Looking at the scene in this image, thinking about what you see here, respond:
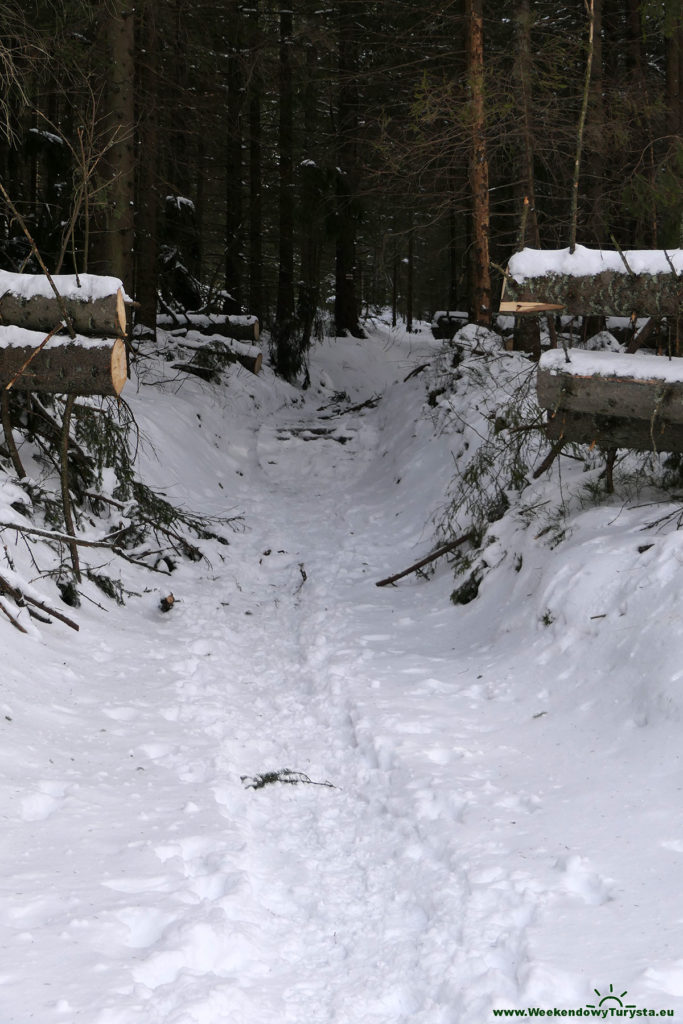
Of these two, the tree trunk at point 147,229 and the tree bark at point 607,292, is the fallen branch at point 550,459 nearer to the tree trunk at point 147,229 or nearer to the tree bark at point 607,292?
the tree bark at point 607,292

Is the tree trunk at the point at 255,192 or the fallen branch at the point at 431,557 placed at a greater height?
the tree trunk at the point at 255,192

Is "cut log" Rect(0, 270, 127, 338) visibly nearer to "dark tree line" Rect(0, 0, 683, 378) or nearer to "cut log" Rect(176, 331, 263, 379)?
"dark tree line" Rect(0, 0, 683, 378)

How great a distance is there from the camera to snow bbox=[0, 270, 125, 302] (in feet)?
18.8

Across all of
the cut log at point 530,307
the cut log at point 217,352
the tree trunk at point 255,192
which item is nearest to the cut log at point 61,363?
the cut log at point 530,307

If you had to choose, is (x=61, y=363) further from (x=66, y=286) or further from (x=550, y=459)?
(x=550, y=459)

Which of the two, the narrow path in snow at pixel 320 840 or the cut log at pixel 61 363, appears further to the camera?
the cut log at pixel 61 363

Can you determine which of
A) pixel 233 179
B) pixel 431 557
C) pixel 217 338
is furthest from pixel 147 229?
pixel 431 557

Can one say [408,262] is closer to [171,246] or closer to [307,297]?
[307,297]

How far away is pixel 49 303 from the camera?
19.2 ft

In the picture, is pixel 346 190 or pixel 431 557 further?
pixel 346 190

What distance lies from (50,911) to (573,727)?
8.89ft

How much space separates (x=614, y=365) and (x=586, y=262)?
0.72 meters

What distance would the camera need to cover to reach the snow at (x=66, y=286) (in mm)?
5730

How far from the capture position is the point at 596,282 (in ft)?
18.2
